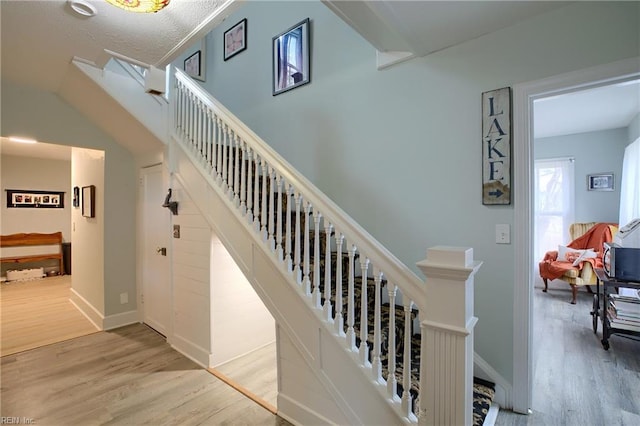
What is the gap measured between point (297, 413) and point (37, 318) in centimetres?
379

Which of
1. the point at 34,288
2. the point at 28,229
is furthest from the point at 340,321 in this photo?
the point at 28,229

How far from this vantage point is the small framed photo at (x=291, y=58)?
119 inches

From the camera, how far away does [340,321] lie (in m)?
1.62

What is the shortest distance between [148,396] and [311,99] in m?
2.87

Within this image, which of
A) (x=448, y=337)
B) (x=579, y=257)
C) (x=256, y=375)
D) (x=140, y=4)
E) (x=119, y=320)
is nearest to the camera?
(x=448, y=337)

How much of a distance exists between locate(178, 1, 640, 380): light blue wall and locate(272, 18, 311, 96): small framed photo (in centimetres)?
9

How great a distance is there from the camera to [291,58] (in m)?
3.18

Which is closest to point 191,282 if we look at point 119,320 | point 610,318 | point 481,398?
point 119,320

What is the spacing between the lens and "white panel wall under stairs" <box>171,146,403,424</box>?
5.06 ft

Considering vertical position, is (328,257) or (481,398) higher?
(328,257)

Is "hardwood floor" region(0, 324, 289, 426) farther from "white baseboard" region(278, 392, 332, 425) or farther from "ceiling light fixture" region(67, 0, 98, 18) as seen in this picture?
"ceiling light fixture" region(67, 0, 98, 18)

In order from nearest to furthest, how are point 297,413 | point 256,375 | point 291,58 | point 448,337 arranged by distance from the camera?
point 448,337, point 297,413, point 256,375, point 291,58

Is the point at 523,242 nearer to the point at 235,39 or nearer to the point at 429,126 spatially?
the point at 429,126

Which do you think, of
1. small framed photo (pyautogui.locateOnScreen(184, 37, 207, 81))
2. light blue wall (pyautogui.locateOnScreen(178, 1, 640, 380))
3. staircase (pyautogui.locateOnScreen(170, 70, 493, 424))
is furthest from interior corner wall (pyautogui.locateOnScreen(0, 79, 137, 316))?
light blue wall (pyautogui.locateOnScreen(178, 1, 640, 380))
